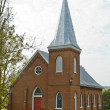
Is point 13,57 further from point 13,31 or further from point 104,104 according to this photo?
point 104,104

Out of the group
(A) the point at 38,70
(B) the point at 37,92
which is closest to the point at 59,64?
(A) the point at 38,70

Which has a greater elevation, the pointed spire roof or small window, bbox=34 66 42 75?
the pointed spire roof

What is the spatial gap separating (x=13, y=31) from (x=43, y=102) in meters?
16.7

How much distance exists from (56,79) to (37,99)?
4.26 meters

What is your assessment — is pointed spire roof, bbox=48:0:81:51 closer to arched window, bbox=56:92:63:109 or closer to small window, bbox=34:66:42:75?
small window, bbox=34:66:42:75

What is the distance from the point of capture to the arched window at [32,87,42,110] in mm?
28800

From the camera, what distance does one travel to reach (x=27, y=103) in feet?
97.0

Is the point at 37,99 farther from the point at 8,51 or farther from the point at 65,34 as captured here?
the point at 8,51

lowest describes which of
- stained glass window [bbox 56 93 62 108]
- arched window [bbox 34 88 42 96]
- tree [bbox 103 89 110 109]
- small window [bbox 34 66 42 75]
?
tree [bbox 103 89 110 109]

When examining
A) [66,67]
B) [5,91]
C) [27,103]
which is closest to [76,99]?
[66,67]

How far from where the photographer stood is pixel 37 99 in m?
29.1

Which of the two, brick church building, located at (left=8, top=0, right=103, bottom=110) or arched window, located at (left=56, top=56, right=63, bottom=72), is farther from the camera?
arched window, located at (left=56, top=56, right=63, bottom=72)

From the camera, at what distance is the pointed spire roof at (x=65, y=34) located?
90.0 ft

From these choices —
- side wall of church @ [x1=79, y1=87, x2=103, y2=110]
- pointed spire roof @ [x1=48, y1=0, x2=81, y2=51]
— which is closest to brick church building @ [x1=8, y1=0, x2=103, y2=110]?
pointed spire roof @ [x1=48, y1=0, x2=81, y2=51]
